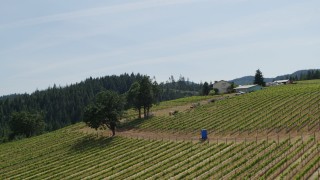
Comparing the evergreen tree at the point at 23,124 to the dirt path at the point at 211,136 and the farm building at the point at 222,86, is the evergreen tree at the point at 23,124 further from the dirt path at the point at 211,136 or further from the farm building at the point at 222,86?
the farm building at the point at 222,86

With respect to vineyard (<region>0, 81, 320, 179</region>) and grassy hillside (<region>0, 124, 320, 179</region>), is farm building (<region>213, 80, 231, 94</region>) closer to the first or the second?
vineyard (<region>0, 81, 320, 179</region>)

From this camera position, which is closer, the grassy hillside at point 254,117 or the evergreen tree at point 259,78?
the grassy hillside at point 254,117

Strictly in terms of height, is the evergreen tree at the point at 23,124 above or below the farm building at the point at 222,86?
below

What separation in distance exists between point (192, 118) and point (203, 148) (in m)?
28.2

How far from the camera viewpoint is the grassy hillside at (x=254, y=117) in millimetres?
58819

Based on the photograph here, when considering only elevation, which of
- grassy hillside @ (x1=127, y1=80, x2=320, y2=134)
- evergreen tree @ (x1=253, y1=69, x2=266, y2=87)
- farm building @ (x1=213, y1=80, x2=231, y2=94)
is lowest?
grassy hillside @ (x1=127, y1=80, x2=320, y2=134)

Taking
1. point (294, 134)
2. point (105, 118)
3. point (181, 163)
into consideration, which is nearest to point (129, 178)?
point (181, 163)

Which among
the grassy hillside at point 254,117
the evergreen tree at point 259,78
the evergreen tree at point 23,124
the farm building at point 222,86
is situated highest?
the evergreen tree at point 259,78

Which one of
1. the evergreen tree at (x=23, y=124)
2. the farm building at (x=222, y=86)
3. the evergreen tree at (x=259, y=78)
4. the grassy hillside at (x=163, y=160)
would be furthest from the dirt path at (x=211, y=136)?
the evergreen tree at (x=259, y=78)

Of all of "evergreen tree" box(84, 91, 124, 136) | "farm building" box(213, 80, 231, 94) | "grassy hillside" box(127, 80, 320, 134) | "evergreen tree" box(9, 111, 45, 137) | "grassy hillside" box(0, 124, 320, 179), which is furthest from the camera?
"farm building" box(213, 80, 231, 94)

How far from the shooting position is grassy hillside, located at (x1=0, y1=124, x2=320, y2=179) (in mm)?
38094

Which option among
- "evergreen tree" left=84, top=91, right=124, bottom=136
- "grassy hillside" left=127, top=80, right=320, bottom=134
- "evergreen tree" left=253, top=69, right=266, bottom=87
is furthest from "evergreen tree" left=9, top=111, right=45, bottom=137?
"evergreen tree" left=253, top=69, right=266, bottom=87

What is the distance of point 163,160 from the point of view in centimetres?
4838

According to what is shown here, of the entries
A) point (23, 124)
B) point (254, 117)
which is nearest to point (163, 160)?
point (254, 117)
